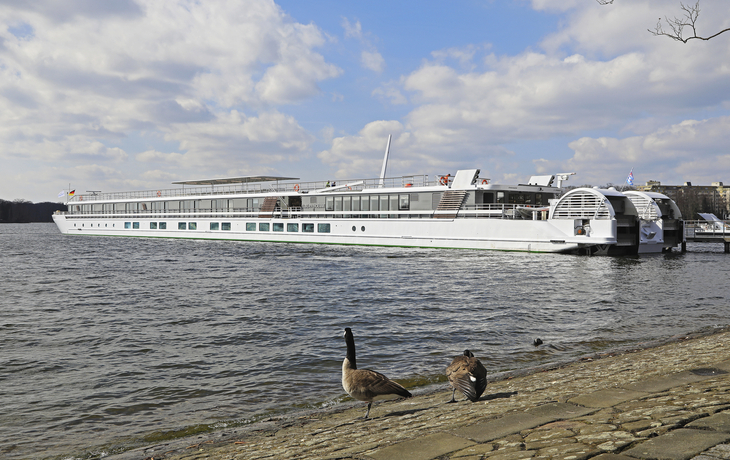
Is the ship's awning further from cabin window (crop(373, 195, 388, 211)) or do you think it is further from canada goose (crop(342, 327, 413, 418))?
canada goose (crop(342, 327, 413, 418))

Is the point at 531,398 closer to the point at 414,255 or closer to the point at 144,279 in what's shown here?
the point at 144,279

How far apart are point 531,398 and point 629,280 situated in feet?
65.1

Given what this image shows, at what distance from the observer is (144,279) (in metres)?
25.1

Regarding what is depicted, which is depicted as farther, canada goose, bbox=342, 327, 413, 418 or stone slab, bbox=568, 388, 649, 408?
canada goose, bbox=342, 327, 413, 418

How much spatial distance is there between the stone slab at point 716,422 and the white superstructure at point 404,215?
31.5 metres

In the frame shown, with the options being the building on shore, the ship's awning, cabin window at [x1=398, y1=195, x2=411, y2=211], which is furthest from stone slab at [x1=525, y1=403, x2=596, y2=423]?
the building on shore

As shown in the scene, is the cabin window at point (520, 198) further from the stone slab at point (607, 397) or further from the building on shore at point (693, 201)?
the building on shore at point (693, 201)

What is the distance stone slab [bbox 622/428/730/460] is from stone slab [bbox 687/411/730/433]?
16 centimetres

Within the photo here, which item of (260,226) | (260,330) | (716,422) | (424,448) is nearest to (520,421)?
(424,448)

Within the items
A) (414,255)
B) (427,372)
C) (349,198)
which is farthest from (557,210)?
(427,372)

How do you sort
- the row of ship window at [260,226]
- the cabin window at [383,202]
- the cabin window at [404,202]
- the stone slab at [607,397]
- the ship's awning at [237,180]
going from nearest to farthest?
the stone slab at [607,397], the cabin window at [404,202], the cabin window at [383,202], the row of ship window at [260,226], the ship's awning at [237,180]

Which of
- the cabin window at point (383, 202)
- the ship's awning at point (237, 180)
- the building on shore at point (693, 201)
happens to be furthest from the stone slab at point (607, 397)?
the building on shore at point (693, 201)

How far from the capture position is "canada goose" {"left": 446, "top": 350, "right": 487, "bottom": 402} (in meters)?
6.03

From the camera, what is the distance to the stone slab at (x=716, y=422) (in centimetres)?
401
